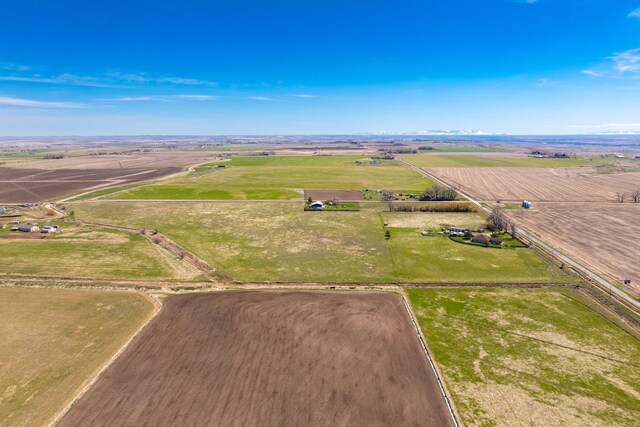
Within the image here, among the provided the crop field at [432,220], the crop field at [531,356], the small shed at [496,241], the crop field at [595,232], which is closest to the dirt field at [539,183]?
the crop field at [595,232]

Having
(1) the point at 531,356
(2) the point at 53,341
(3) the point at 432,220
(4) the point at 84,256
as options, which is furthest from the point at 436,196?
(2) the point at 53,341

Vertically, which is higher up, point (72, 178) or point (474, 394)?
point (72, 178)

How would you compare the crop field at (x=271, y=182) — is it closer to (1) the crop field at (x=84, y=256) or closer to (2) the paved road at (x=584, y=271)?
(1) the crop field at (x=84, y=256)

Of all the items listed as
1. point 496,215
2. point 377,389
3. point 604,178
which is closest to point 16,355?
point 377,389

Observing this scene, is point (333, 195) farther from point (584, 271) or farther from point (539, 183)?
point (539, 183)

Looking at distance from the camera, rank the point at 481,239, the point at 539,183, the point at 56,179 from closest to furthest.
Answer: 1. the point at 481,239
2. the point at 539,183
3. the point at 56,179

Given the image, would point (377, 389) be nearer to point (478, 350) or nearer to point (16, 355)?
point (478, 350)

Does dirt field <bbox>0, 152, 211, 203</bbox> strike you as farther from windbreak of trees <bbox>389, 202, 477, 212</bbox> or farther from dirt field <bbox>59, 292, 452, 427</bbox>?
windbreak of trees <bbox>389, 202, 477, 212</bbox>
